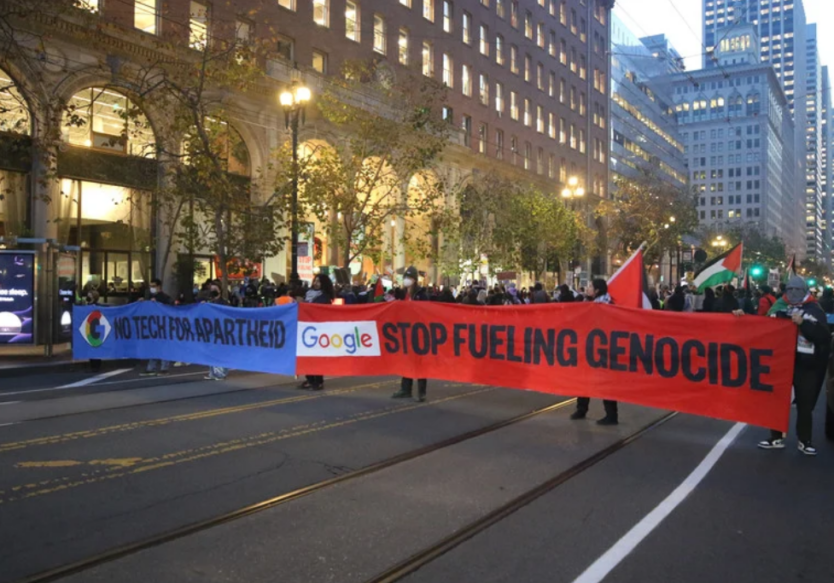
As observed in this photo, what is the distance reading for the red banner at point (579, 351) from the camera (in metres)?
7.12

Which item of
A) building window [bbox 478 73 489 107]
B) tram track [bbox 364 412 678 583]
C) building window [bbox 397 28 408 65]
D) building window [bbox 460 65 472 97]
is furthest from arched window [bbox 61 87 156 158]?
building window [bbox 478 73 489 107]

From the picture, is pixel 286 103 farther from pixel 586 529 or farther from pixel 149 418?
pixel 586 529

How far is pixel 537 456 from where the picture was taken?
7.00 metres

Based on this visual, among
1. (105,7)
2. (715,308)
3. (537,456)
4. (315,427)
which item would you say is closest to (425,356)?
(315,427)

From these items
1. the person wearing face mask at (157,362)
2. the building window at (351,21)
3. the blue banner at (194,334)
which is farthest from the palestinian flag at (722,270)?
the building window at (351,21)

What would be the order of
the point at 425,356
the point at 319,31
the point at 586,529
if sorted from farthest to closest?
the point at 319,31, the point at 425,356, the point at 586,529

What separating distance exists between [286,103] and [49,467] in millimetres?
14348

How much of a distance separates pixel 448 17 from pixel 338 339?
36.8 m

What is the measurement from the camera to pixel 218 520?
497cm

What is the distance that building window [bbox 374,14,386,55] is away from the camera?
36438 millimetres

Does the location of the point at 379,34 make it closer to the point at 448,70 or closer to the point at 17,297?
the point at 448,70

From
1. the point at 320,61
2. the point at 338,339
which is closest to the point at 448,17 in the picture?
the point at 320,61

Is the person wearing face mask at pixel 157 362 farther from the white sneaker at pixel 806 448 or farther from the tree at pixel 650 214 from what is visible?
the tree at pixel 650 214

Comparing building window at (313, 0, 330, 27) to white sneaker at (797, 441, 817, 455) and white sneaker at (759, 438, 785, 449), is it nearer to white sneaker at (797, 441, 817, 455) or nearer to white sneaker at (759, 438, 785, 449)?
white sneaker at (759, 438, 785, 449)
